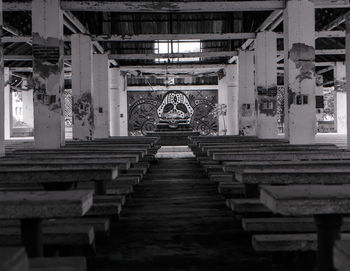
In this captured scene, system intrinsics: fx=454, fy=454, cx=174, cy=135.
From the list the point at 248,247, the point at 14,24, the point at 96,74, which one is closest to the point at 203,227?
the point at 248,247

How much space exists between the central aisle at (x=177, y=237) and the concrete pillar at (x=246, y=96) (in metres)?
8.56

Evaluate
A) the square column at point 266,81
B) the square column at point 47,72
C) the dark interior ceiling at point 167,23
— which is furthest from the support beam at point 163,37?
the square column at point 47,72

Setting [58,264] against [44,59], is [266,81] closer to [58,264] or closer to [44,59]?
[44,59]

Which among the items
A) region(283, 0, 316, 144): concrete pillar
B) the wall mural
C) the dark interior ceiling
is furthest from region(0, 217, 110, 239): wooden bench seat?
the wall mural

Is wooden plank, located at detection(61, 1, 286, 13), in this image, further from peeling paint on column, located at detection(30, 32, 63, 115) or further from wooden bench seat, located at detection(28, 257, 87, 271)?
wooden bench seat, located at detection(28, 257, 87, 271)

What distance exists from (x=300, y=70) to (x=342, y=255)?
8.21m

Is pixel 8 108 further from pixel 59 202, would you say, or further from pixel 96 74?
pixel 59 202

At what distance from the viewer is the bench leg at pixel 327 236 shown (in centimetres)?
214

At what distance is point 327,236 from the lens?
7.06 ft

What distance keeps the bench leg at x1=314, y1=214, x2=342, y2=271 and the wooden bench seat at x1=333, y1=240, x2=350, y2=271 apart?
0.68 m

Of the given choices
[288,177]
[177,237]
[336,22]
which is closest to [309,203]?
[288,177]

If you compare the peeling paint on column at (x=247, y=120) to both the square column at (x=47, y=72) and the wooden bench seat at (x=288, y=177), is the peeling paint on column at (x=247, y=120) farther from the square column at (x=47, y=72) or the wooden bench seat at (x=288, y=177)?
the wooden bench seat at (x=288, y=177)

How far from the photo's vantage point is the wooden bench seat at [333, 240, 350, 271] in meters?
1.36

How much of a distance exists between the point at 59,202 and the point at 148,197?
4.01m
